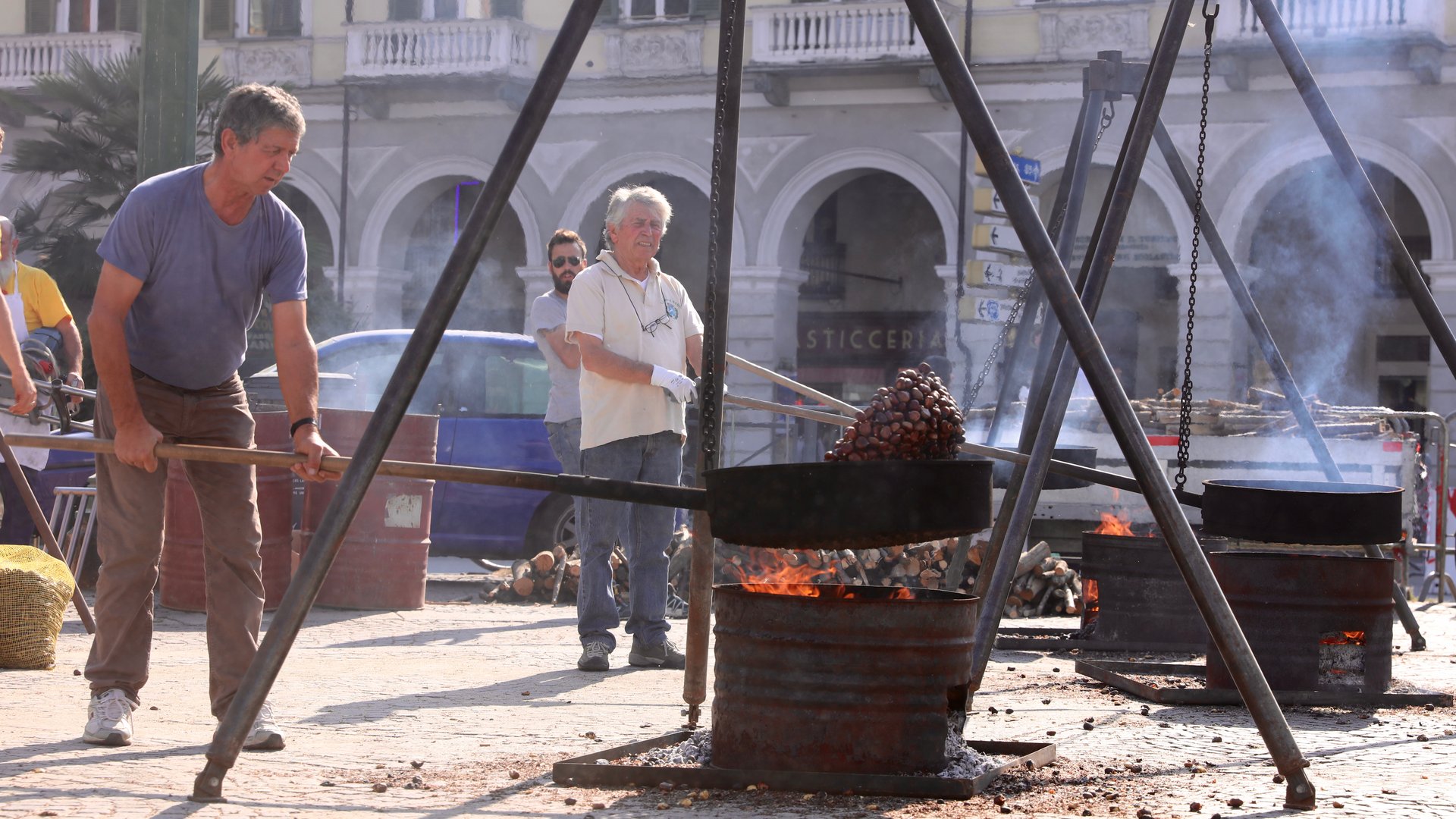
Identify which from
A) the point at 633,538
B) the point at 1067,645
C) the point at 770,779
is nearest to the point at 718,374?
the point at 770,779

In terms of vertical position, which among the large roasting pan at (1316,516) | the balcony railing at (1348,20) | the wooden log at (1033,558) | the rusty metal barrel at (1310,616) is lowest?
the wooden log at (1033,558)

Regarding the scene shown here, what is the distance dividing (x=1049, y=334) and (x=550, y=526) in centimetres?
563

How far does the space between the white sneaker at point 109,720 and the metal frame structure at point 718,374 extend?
31.3 inches

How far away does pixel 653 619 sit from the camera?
22.3 ft

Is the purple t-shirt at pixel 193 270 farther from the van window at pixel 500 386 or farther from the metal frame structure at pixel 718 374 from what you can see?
the van window at pixel 500 386

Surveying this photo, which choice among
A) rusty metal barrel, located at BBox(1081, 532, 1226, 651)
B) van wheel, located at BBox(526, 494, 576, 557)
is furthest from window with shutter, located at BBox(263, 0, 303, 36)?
rusty metal barrel, located at BBox(1081, 532, 1226, 651)

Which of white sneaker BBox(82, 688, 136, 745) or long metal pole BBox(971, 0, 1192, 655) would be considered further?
long metal pole BBox(971, 0, 1192, 655)

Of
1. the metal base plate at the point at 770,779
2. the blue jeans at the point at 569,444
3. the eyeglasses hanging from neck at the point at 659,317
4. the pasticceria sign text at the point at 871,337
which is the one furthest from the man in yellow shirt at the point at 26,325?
the pasticceria sign text at the point at 871,337

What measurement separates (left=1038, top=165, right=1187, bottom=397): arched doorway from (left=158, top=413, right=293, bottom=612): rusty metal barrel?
17123 millimetres

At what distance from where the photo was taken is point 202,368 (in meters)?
4.76

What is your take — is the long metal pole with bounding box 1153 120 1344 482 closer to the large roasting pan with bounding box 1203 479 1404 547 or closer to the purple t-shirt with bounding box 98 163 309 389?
the large roasting pan with bounding box 1203 479 1404 547

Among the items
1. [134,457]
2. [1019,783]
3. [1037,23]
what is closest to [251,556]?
[134,457]

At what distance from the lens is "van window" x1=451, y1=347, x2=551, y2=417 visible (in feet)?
38.3

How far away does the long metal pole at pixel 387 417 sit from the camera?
390 cm
